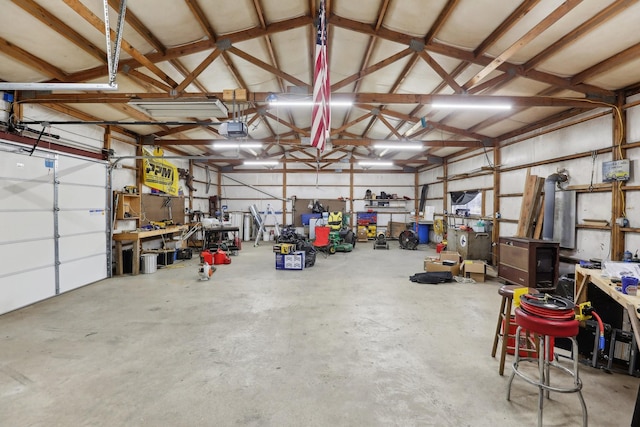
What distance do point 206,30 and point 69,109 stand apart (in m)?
3.33

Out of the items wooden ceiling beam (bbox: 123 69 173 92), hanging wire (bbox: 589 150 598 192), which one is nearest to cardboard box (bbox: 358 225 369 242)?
hanging wire (bbox: 589 150 598 192)

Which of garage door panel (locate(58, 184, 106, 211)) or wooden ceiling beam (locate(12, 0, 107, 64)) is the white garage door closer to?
garage door panel (locate(58, 184, 106, 211))

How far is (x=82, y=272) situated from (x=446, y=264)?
7272 millimetres

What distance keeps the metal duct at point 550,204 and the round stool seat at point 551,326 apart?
446cm

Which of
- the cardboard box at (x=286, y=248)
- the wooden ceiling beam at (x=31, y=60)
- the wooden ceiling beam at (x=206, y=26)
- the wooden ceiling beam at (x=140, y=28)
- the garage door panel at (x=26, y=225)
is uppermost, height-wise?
the wooden ceiling beam at (x=206, y=26)

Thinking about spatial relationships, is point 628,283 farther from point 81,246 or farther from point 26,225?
point 81,246

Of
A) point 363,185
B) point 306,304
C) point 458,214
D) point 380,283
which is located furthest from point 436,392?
point 363,185

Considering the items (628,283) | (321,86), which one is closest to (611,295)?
(628,283)

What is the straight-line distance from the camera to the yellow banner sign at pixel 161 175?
7292 mm

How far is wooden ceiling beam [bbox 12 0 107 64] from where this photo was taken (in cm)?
292

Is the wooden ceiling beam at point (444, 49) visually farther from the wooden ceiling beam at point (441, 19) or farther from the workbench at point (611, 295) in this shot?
the workbench at point (611, 295)

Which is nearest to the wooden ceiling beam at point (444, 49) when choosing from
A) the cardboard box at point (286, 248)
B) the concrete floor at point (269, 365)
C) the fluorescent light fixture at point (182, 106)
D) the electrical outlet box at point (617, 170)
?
the electrical outlet box at point (617, 170)

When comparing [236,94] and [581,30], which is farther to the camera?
[236,94]

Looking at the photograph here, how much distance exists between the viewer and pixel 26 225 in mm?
4180
